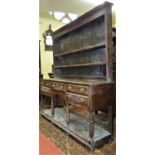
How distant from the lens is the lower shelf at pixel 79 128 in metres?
2.18

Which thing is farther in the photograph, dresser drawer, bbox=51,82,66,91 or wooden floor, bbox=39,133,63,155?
dresser drawer, bbox=51,82,66,91

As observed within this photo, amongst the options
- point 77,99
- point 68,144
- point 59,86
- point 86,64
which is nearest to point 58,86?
point 59,86

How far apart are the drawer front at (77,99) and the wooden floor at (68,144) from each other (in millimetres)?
510

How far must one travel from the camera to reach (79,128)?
257 centimetres

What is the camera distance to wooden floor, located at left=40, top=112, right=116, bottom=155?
6.64ft

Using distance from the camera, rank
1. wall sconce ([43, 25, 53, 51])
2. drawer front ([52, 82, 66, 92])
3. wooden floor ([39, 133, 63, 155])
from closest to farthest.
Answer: wooden floor ([39, 133, 63, 155]) < drawer front ([52, 82, 66, 92]) < wall sconce ([43, 25, 53, 51])

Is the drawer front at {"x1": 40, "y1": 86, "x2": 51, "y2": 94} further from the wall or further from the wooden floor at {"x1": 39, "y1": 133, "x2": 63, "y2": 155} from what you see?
the wall

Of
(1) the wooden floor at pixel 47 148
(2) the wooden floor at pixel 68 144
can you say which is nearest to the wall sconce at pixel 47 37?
(2) the wooden floor at pixel 68 144

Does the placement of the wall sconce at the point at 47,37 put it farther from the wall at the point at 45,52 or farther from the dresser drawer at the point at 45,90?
the dresser drawer at the point at 45,90

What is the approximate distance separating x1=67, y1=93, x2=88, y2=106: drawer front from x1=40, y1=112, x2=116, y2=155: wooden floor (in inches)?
20.1

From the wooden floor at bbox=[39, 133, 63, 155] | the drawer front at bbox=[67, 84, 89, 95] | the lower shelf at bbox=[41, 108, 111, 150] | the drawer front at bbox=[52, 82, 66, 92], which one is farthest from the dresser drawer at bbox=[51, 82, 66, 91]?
Result: the wooden floor at bbox=[39, 133, 63, 155]
